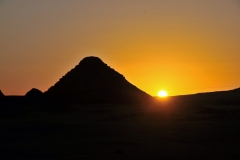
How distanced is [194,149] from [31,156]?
4911 mm

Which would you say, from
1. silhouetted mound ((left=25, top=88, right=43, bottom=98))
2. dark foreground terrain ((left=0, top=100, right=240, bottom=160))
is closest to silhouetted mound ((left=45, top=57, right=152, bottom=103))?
silhouetted mound ((left=25, top=88, right=43, bottom=98))

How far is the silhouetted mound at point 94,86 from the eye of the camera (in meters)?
36.2

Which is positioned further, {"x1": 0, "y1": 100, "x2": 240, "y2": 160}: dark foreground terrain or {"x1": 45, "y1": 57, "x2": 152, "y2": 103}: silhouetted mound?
{"x1": 45, "y1": 57, "x2": 152, "y2": 103}: silhouetted mound

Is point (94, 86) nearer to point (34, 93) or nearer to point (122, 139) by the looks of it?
point (34, 93)

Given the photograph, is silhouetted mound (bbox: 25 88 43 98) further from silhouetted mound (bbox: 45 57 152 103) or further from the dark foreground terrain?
the dark foreground terrain

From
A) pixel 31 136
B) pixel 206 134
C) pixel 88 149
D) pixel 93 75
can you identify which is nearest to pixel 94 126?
pixel 31 136

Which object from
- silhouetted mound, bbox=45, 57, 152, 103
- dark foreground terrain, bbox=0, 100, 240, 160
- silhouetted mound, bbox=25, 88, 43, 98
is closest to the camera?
dark foreground terrain, bbox=0, 100, 240, 160

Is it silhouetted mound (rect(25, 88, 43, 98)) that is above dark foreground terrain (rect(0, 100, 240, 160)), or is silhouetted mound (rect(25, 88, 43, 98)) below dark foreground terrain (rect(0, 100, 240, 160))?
above

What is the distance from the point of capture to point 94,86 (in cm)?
3653

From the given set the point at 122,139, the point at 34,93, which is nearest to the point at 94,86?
the point at 34,93

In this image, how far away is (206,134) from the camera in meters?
17.5

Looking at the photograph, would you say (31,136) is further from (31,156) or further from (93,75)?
(93,75)

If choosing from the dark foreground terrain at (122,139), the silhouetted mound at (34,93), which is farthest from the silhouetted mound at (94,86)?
the dark foreground terrain at (122,139)

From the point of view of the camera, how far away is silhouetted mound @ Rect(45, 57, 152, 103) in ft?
119
